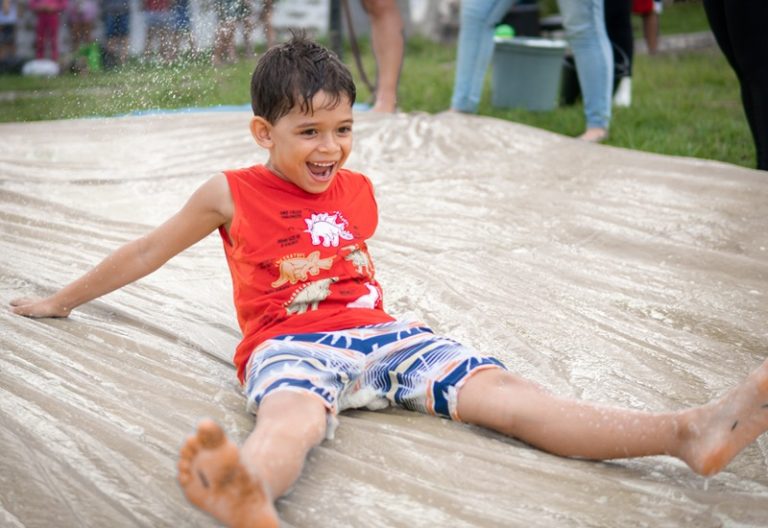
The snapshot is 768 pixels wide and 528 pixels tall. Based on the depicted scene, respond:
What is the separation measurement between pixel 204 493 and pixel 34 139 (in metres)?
3.06

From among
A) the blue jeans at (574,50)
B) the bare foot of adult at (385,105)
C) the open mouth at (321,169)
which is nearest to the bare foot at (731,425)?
the open mouth at (321,169)

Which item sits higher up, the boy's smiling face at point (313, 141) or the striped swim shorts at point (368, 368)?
the boy's smiling face at point (313, 141)

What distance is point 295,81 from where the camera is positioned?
180cm

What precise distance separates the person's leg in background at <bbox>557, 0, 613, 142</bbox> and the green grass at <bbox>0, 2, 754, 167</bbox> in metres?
0.19

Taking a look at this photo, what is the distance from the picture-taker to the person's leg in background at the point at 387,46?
4.57 meters

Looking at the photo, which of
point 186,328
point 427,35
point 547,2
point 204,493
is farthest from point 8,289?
point 547,2

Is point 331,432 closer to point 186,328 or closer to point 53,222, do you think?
point 186,328

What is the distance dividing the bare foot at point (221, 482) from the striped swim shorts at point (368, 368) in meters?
0.35

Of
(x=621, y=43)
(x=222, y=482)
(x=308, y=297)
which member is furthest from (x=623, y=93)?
(x=222, y=482)

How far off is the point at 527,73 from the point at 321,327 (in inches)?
150

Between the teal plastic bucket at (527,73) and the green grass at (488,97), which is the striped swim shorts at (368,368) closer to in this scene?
the green grass at (488,97)

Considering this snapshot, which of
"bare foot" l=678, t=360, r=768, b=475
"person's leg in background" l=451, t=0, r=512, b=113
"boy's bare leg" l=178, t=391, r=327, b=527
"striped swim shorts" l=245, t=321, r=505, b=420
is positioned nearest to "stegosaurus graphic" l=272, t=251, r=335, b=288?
"striped swim shorts" l=245, t=321, r=505, b=420

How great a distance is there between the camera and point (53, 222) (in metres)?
2.87

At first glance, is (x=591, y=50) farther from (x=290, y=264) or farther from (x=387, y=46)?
(x=290, y=264)
